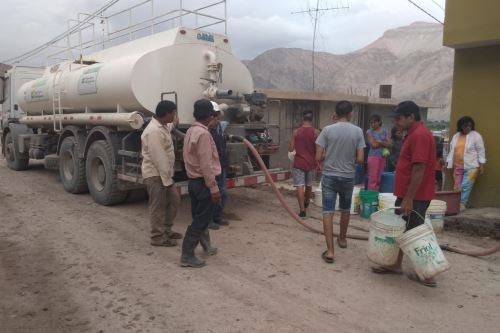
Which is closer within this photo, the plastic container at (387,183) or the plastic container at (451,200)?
the plastic container at (451,200)

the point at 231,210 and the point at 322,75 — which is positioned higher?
the point at 322,75

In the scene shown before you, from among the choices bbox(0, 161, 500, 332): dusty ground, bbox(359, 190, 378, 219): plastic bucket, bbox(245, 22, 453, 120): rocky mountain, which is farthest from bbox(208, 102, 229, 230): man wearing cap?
bbox(245, 22, 453, 120): rocky mountain

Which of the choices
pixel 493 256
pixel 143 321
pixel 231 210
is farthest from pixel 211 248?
pixel 493 256

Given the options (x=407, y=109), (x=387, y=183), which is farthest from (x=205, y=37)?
(x=407, y=109)

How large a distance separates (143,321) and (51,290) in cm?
121

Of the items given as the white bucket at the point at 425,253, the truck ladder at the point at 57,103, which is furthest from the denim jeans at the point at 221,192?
the truck ladder at the point at 57,103

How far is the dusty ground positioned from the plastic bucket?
1.22 meters

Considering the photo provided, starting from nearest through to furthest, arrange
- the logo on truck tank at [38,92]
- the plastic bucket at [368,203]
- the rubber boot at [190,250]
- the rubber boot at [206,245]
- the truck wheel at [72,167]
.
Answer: the rubber boot at [190,250], the rubber boot at [206,245], the plastic bucket at [368,203], the truck wheel at [72,167], the logo on truck tank at [38,92]

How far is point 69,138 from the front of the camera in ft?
29.6

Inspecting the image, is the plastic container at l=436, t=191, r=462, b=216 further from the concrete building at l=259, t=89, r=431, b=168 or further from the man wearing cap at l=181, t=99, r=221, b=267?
the concrete building at l=259, t=89, r=431, b=168

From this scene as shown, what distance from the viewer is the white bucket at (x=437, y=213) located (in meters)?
6.36

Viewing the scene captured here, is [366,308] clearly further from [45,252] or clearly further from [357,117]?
[357,117]

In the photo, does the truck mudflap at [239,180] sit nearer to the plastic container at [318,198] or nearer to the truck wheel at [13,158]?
the plastic container at [318,198]

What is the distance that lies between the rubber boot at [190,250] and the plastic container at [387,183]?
12.7ft
